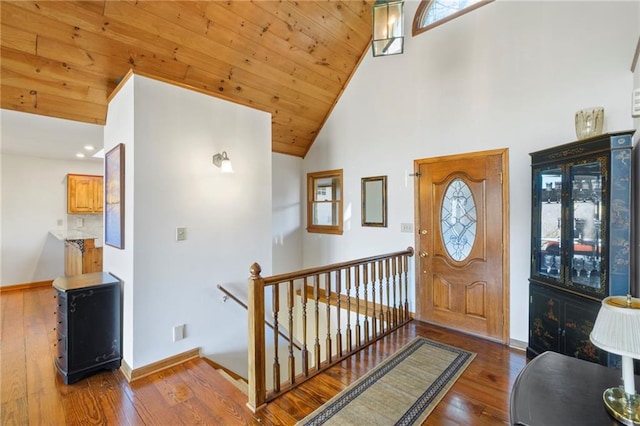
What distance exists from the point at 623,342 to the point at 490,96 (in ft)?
9.38

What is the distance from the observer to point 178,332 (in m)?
2.75

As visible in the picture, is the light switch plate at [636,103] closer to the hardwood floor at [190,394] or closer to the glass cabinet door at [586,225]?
the glass cabinet door at [586,225]

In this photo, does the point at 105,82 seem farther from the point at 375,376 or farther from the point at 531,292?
the point at 531,292

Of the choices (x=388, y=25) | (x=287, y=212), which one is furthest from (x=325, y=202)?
(x=388, y=25)

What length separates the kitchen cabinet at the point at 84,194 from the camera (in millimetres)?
5590

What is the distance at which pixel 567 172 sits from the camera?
2.34 metres

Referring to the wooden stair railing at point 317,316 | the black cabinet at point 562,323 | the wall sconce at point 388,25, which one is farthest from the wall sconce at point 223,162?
the black cabinet at point 562,323

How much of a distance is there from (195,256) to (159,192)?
0.70 m

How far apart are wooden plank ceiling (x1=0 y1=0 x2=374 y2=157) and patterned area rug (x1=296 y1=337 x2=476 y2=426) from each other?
3.07 m

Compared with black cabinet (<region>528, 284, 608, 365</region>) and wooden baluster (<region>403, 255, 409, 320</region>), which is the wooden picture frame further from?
black cabinet (<region>528, 284, 608, 365</region>)

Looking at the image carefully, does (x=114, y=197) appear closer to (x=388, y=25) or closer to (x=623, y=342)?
(x=388, y=25)

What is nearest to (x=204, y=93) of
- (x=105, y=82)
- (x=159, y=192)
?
(x=105, y=82)

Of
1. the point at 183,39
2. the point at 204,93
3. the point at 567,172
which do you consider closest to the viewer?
the point at 567,172

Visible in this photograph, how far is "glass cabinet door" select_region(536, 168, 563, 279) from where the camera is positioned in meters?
2.45
